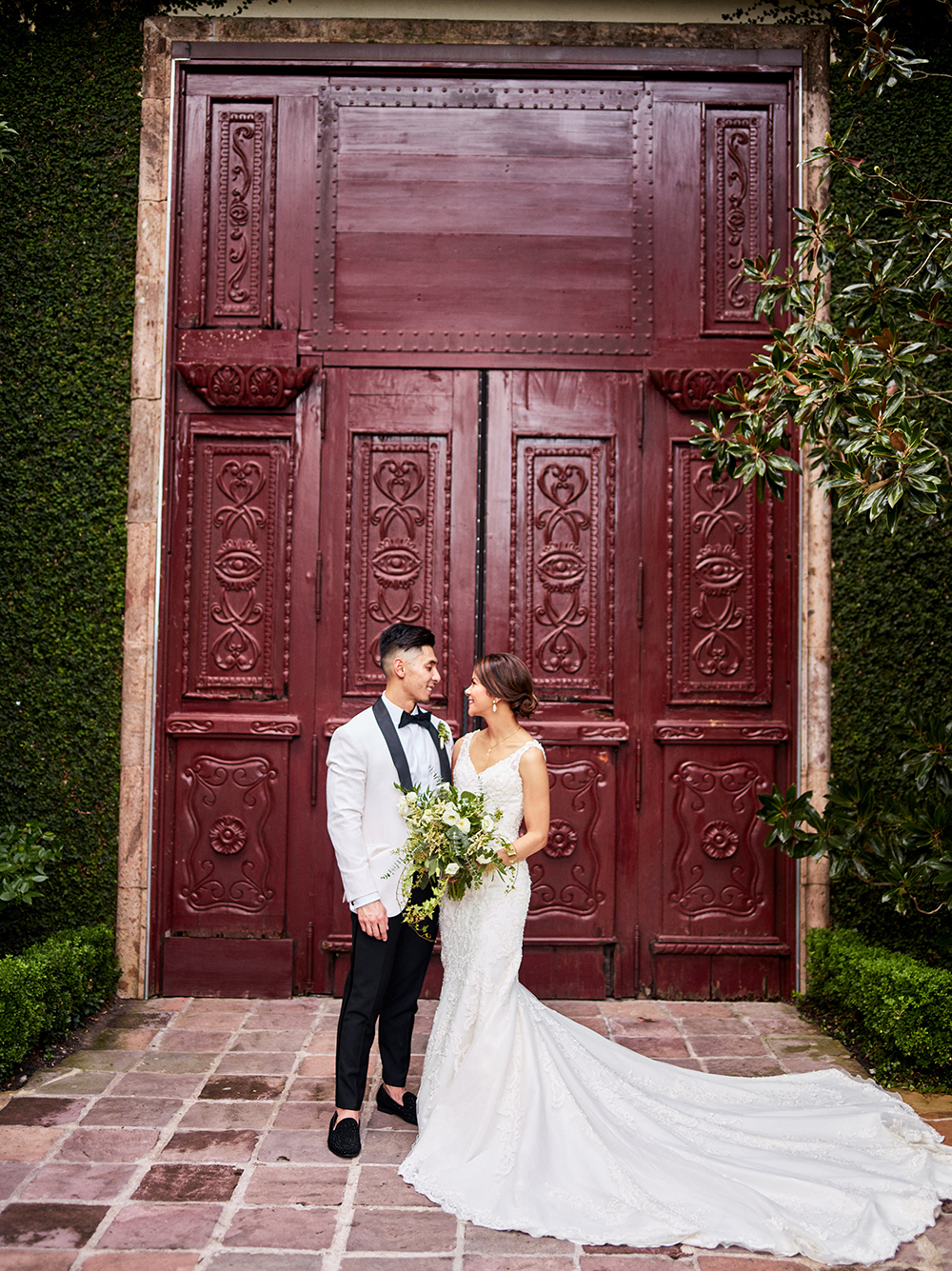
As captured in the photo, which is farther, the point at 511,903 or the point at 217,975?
the point at 217,975

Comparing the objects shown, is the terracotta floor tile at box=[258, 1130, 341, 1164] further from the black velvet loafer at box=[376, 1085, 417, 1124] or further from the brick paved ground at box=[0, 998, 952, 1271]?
the black velvet loafer at box=[376, 1085, 417, 1124]

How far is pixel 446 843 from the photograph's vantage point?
364 centimetres

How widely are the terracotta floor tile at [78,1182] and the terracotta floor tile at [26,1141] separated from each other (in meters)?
0.14

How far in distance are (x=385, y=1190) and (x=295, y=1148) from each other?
0.50 m

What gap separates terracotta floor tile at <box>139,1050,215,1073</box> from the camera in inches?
181

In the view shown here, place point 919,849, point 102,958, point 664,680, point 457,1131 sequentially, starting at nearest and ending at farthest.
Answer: point 457,1131 < point 919,849 < point 102,958 < point 664,680

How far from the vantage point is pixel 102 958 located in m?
5.34

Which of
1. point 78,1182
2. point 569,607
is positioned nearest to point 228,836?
point 78,1182

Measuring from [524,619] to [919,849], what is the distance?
7.82ft

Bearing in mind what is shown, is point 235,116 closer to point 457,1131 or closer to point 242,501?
point 242,501

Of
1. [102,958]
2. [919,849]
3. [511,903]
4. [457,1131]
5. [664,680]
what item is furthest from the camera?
[664,680]

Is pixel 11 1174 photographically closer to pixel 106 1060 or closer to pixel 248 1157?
pixel 248 1157

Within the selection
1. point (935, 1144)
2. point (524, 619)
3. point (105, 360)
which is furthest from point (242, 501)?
point (935, 1144)

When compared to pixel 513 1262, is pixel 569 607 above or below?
above
